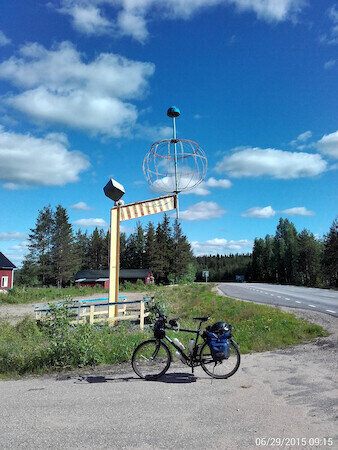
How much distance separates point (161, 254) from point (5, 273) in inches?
1635

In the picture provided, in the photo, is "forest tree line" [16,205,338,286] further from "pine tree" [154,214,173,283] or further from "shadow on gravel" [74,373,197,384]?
"shadow on gravel" [74,373,197,384]

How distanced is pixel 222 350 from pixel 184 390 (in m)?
0.90

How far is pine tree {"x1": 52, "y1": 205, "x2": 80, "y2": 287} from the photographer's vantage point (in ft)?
211

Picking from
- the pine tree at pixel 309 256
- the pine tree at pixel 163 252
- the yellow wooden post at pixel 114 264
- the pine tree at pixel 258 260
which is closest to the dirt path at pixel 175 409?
the yellow wooden post at pixel 114 264

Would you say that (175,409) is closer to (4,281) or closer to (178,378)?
(178,378)

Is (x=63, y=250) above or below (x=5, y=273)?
above

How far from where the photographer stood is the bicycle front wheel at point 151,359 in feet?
19.9

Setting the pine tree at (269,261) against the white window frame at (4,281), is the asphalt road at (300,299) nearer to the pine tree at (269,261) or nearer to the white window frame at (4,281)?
the white window frame at (4,281)

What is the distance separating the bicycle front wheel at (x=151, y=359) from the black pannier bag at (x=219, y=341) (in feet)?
2.57

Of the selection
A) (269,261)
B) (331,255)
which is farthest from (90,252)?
(331,255)

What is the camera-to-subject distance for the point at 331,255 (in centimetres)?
5666

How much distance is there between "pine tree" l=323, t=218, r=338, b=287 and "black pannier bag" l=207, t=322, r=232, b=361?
55.7m

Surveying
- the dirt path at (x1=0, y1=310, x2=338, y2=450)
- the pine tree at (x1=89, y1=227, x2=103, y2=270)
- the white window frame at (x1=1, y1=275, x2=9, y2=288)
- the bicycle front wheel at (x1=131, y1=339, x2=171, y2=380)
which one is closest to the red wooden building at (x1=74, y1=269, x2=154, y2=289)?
the white window frame at (x1=1, y1=275, x2=9, y2=288)

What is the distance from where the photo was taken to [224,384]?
217 inches
